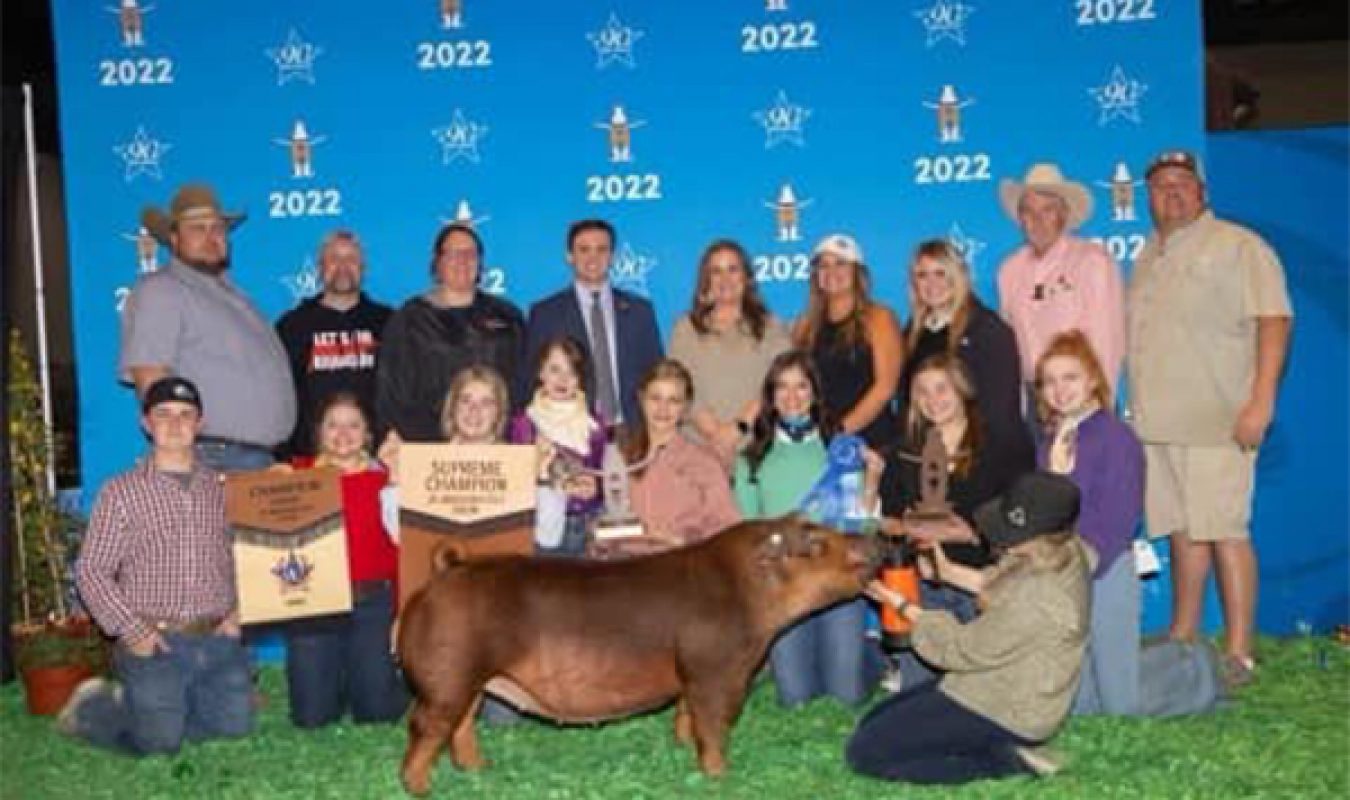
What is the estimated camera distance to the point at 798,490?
18.9ft

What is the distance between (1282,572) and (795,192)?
123 inches

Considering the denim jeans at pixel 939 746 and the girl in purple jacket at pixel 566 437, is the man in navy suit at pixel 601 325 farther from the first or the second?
the denim jeans at pixel 939 746

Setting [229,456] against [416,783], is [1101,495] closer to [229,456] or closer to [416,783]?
[416,783]

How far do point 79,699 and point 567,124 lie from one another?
3.49 metres

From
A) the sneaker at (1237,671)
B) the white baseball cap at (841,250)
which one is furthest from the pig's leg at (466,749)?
the sneaker at (1237,671)

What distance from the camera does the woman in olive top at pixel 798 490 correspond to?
19.0 feet

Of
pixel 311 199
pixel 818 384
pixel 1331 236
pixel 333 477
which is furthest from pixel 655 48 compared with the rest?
pixel 1331 236

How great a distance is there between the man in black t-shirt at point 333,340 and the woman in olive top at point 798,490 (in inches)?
68.4

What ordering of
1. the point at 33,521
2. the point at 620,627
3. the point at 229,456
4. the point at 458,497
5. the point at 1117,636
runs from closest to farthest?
the point at 620,627 < the point at 458,497 < the point at 1117,636 < the point at 229,456 < the point at 33,521

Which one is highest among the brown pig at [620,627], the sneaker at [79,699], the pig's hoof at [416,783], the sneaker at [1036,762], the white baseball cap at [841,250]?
the white baseball cap at [841,250]

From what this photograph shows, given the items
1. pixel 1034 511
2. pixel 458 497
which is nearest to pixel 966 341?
pixel 1034 511

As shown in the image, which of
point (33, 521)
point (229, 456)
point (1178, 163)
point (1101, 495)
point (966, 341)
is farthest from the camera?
point (33, 521)

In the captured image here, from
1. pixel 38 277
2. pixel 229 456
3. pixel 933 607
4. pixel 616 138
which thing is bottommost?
pixel 933 607

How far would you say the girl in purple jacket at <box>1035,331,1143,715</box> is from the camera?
5.42m
